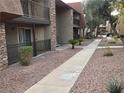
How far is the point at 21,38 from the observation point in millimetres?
15906

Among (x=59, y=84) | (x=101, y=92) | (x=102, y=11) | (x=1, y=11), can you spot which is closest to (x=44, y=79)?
(x=59, y=84)

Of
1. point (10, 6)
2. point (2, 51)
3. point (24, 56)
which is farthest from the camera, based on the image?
point (24, 56)

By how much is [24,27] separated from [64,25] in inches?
490

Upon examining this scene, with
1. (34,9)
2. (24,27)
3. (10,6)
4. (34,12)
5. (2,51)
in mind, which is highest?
(34,9)

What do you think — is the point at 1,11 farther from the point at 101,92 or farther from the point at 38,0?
the point at 38,0

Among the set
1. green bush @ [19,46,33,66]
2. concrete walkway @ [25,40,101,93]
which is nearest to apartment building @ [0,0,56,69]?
green bush @ [19,46,33,66]

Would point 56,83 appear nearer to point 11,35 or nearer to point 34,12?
point 11,35

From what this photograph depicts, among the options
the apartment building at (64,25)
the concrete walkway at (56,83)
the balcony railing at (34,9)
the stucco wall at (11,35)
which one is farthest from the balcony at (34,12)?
the apartment building at (64,25)

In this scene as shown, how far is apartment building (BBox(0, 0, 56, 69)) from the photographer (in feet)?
33.2

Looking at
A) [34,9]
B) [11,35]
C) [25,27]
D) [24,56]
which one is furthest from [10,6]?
[25,27]

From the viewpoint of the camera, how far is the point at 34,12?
16125 mm

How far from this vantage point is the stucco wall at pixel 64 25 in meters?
27.8

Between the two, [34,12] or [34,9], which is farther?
[34,12]

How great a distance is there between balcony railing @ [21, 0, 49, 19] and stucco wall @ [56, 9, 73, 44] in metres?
10.3
